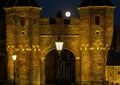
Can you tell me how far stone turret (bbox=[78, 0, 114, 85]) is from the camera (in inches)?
2726

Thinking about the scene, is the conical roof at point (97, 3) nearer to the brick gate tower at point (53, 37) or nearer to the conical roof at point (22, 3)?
the brick gate tower at point (53, 37)

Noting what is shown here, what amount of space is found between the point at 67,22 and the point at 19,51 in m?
6.39

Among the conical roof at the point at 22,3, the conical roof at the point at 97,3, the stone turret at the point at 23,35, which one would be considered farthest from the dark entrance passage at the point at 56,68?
the conical roof at the point at 97,3

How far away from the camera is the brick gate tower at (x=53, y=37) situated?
69.4m

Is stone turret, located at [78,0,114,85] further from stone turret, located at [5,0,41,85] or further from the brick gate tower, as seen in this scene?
stone turret, located at [5,0,41,85]

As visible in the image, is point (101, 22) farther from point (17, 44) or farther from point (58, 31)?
point (17, 44)

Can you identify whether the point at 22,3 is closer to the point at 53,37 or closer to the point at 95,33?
the point at 53,37

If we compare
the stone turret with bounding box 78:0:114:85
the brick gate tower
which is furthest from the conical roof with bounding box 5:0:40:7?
the stone turret with bounding box 78:0:114:85

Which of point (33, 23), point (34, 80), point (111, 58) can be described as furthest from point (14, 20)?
point (111, 58)

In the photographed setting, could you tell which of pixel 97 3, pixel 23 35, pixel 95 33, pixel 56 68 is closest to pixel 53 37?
pixel 23 35

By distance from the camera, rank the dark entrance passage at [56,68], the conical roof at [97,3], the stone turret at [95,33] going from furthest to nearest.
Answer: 1. the dark entrance passage at [56,68]
2. the conical roof at [97,3]
3. the stone turret at [95,33]

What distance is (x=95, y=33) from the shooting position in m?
69.6

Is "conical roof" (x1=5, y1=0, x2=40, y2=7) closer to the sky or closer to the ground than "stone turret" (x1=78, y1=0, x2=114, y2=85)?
closer to the sky

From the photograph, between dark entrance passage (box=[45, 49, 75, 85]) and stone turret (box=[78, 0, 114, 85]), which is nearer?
stone turret (box=[78, 0, 114, 85])
